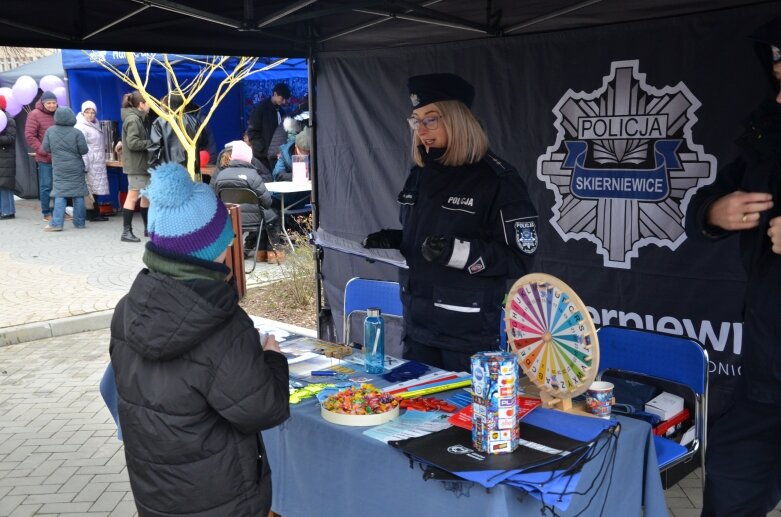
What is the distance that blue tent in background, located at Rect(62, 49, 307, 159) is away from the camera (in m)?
11.8

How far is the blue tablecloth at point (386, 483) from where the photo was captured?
6.99ft

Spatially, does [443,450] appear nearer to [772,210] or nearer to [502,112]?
[772,210]

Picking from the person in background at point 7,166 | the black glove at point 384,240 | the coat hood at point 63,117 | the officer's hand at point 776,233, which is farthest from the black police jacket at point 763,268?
the person in background at point 7,166

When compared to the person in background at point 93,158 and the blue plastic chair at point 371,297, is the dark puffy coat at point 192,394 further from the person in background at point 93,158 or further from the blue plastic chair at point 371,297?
the person in background at point 93,158

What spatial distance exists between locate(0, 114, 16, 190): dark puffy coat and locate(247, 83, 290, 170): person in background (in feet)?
12.4

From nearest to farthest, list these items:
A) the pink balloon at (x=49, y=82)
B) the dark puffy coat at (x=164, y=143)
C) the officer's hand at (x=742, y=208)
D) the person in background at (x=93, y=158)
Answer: the officer's hand at (x=742, y=208) → the dark puffy coat at (x=164, y=143) → the person in background at (x=93, y=158) → the pink balloon at (x=49, y=82)

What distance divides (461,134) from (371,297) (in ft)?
5.13

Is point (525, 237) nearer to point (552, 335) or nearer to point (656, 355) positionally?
point (552, 335)

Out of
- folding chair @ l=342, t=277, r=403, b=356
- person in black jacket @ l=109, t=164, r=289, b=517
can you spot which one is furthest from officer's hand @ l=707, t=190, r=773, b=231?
folding chair @ l=342, t=277, r=403, b=356

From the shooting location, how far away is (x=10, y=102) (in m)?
13.3

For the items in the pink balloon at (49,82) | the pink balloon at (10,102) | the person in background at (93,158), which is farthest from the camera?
the pink balloon at (49,82)

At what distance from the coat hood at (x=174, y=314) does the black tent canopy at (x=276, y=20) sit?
6.86 feet

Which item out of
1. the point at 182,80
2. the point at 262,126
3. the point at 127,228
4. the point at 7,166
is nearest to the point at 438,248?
the point at 262,126

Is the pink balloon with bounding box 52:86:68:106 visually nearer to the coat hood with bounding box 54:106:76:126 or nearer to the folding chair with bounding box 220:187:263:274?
the coat hood with bounding box 54:106:76:126
